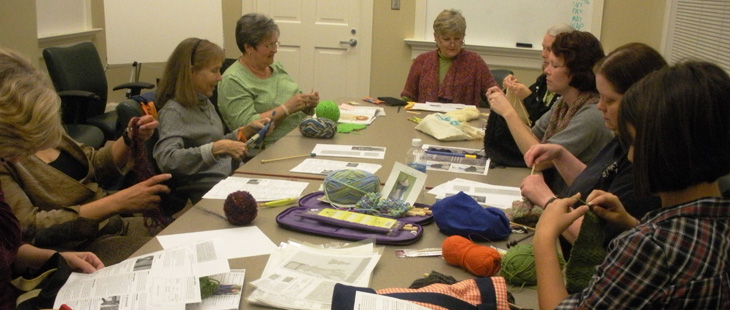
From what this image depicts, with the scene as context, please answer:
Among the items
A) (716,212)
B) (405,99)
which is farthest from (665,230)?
(405,99)

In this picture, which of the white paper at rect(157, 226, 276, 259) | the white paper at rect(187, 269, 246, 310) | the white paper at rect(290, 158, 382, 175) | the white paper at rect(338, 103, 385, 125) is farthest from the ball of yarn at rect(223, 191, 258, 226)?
the white paper at rect(338, 103, 385, 125)

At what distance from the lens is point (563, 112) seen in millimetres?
2514

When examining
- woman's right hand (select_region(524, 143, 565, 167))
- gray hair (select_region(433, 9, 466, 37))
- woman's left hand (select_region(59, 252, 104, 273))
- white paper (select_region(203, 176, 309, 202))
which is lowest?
woman's left hand (select_region(59, 252, 104, 273))

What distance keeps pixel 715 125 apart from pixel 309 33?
4.75 m

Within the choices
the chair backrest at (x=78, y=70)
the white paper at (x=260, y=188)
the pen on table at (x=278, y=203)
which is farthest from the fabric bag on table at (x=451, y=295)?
the chair backrest at (x=78, y=70)

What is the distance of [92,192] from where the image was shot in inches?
90.2

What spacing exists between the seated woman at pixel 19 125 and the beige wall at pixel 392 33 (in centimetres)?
302

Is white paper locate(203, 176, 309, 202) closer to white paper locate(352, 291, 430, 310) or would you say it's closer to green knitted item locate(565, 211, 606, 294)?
white paper locate(352, 291, 430, 310)

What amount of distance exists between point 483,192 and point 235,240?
0.91 meters

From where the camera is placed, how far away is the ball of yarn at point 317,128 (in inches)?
120

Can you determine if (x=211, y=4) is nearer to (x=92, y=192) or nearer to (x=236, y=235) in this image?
(x=92, y=192)

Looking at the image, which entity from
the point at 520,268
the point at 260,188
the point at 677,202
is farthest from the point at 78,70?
the point at 677,202

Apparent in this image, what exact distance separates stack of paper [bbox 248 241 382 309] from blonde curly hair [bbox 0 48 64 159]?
59 cm

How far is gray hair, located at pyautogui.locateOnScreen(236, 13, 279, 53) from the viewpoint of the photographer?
3412 mm
